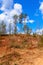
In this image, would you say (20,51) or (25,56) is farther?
(20,51)

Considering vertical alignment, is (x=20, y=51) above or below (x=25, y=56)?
above

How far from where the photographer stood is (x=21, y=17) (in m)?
23.2

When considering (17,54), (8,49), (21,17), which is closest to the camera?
(17,54)

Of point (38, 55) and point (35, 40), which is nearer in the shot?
point (38, 55)

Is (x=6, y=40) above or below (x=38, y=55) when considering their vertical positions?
above

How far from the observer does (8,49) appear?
12.0 m

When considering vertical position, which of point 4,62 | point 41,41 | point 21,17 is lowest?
point 4,62

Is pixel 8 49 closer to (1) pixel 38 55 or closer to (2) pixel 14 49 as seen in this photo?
(2) pixel 14 49

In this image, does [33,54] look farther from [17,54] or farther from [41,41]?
[41,41]

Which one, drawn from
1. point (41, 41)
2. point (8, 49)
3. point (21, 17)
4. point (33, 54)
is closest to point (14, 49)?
point (8, 49)

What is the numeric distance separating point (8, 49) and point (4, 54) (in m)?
0.84

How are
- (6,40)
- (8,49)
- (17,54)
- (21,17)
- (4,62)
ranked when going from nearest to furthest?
1. (4,62)
2. (17,54)
3. (8,49)
4. (6,40)
5. (21,17)

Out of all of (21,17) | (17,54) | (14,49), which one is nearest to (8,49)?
(14,49)

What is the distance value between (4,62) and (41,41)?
13.9 feet
